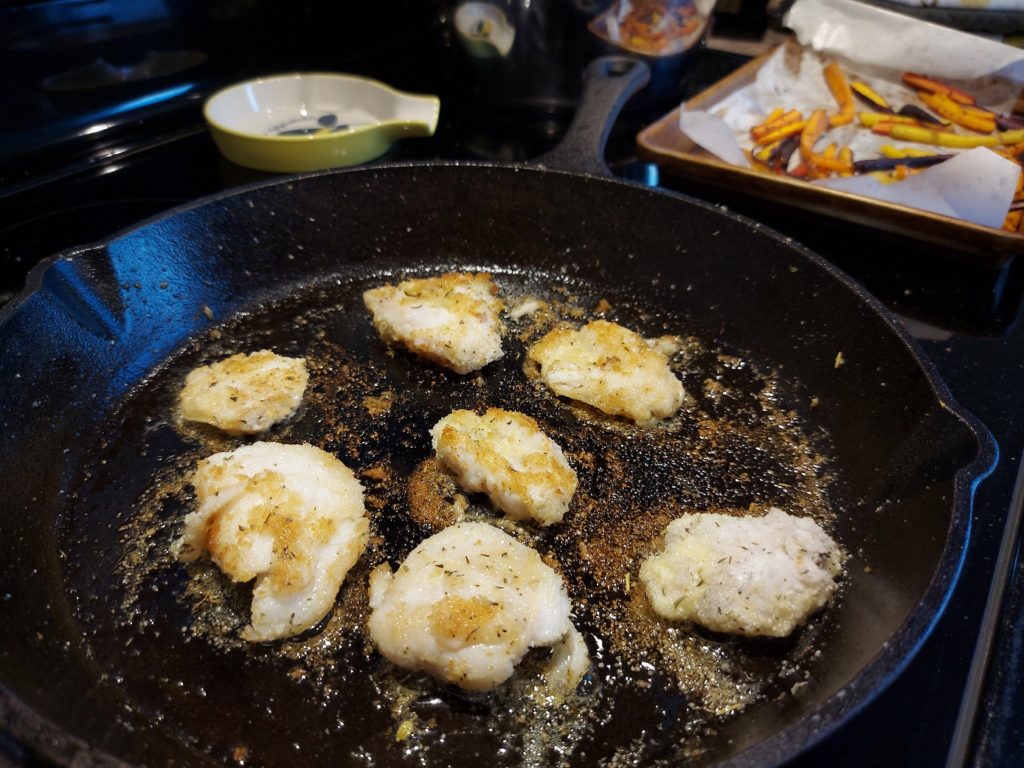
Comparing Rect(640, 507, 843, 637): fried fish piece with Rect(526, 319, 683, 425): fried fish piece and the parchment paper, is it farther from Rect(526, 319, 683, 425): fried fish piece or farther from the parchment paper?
the parchment paper

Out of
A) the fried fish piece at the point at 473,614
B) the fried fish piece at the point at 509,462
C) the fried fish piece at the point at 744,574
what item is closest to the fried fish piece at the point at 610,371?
the fried fish piece at the point at 509,462

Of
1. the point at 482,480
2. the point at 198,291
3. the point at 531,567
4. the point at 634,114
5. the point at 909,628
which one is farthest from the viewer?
the point at 634,114

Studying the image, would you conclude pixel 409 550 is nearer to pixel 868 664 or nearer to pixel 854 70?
pixel 868 664

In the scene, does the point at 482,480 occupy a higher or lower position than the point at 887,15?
lower

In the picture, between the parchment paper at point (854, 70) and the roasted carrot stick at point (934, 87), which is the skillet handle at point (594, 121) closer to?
the parchment paper at point (854, 70)

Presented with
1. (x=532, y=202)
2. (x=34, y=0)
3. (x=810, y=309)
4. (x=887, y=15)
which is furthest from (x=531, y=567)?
(x=887, y=15)

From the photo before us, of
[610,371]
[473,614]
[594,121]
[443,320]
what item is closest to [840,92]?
[594,121]

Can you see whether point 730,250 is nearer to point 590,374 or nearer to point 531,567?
point 590,374
